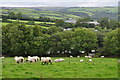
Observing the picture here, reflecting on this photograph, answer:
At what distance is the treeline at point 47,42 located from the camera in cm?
6062

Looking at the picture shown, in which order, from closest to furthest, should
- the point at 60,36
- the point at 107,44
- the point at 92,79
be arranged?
the point at 92,79 → the point at 107,44 → the point at 60,36

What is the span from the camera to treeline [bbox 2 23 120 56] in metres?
60.6

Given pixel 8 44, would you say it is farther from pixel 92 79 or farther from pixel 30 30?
pixel 92 79

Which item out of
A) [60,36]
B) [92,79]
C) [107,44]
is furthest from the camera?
[60,36]

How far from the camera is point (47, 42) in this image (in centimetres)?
6278

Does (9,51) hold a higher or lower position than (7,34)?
lower

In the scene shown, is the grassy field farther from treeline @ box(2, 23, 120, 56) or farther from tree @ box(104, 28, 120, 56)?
treeline @ box(2, 23, 120, 56)

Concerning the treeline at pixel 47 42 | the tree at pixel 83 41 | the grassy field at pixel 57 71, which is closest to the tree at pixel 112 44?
the treeline at pixel 47 42

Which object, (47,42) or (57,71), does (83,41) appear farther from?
(57,71)

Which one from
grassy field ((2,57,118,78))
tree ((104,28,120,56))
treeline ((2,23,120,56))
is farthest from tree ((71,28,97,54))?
grassy field ((2,57,118,78))

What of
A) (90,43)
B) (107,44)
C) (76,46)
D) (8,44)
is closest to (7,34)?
(8,44)

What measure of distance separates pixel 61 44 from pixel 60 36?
3.12m

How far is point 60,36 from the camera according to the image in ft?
215

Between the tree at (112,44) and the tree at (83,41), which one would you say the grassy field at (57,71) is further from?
the tree at (83,41)
